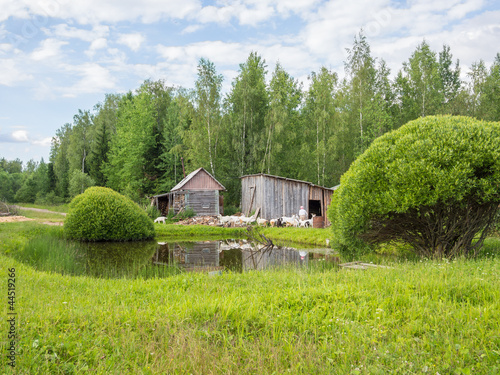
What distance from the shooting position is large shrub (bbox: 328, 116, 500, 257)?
8.72 m

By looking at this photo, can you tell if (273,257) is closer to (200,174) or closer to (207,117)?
(200,174)

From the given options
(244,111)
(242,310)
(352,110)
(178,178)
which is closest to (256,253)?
(242,310)

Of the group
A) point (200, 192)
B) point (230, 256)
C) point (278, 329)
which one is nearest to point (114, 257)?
point (230, 256)

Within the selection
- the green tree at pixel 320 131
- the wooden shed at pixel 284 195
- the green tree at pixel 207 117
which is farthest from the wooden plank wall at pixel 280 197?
the green tree at pixel 207 117

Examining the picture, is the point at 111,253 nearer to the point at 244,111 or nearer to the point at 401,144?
the point at 401,144

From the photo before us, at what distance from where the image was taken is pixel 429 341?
4.37 metres

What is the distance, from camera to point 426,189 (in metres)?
8.80

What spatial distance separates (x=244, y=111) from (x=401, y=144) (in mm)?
25878

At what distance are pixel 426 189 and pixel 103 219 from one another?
1686cm

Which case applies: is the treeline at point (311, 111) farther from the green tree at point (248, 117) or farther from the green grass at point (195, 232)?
the green grass at point (195, 232)

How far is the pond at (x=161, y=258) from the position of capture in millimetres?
11010

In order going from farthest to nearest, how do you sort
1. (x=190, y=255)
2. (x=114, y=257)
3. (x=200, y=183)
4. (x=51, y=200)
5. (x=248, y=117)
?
(x=51, y=200)
(x=248, y=117)
(x=200, y=183)
(x=190, y=255)
(x=114, y=257)

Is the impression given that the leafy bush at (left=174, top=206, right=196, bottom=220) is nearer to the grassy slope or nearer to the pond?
the pond

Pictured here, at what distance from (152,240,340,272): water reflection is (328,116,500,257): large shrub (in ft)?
10.1
